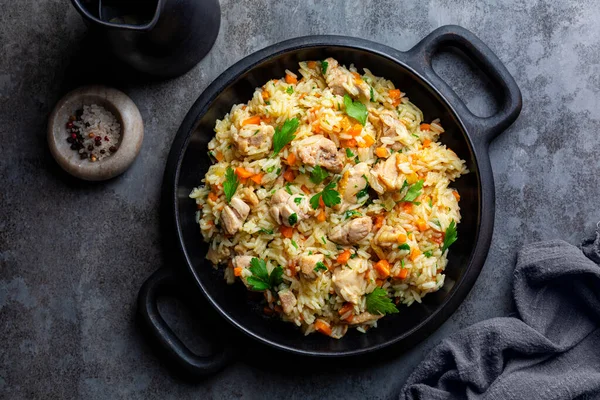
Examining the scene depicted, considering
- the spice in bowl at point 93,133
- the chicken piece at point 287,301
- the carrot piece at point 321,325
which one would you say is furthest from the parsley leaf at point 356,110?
the spice in bowl at point 93,133

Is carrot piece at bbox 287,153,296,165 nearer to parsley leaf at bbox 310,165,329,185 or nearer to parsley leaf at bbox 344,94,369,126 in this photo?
parsley leaf at bbox 310,165,329,185

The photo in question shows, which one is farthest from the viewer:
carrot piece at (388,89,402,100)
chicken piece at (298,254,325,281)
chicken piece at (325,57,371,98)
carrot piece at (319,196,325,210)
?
carrot piece at (388,89,402,100)

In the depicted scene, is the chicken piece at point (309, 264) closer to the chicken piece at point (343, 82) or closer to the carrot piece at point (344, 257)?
the carrot piece at point (344, 257)

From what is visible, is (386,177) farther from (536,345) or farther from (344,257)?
(536,345)

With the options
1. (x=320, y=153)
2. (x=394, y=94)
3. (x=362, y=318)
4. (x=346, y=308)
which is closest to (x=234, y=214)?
(x=320, y=153)

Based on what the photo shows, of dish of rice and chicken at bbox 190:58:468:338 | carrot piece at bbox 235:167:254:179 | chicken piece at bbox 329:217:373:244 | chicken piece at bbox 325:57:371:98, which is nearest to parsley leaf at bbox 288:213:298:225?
dish of rice and chicken at bbox 190:58:468:338

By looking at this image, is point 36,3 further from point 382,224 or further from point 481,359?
point 481,359
